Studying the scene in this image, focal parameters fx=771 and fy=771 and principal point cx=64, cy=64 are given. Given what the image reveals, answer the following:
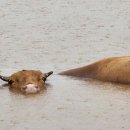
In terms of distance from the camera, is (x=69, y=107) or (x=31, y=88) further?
(x=31, y=88)

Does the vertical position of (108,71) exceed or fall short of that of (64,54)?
it exceeds it

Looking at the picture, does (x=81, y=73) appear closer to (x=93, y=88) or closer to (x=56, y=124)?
(x=93, y=88)

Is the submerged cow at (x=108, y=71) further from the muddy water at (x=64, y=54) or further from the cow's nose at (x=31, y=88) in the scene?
the cow's nose at (x=31, y=88)

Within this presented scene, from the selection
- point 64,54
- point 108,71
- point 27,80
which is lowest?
point 64,54

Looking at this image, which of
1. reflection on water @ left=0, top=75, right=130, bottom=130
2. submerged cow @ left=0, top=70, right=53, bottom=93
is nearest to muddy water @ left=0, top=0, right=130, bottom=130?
reflection on water @ left=0, top=75, right=130, bottom=130

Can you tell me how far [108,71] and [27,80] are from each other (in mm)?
1684

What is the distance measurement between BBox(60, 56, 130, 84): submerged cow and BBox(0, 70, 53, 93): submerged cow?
1.03m

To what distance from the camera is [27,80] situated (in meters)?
13.8

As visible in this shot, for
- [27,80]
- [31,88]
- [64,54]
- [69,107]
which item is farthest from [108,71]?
[69,107]

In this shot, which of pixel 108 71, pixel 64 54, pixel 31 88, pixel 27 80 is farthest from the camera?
pixel 64 54

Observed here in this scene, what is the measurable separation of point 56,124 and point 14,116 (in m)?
0.89

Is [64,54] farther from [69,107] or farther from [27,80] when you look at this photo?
[69,107]

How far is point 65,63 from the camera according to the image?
16172mm

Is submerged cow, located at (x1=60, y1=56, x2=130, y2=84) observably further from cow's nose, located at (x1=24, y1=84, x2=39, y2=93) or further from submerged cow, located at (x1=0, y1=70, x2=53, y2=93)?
cow's nose, located at (x1=24, y1=84, x2=39, y2=93)
